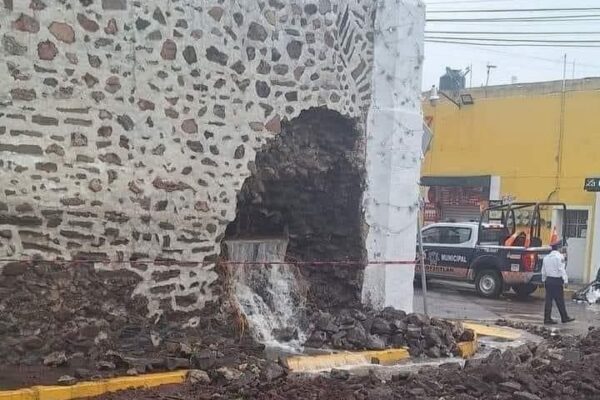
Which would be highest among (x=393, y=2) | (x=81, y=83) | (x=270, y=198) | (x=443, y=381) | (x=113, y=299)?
(x=393, y=2)

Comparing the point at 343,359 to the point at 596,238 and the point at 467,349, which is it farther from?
the point at 596,238

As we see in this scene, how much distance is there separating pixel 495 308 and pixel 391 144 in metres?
8.46

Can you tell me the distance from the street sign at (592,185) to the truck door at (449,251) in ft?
14.5

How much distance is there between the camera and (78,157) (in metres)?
7.25

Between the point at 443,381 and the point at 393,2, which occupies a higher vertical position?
the point at 393,2

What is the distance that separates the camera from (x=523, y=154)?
2411 centimetres

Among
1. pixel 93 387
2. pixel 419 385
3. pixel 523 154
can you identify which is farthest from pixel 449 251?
pixel 93 387

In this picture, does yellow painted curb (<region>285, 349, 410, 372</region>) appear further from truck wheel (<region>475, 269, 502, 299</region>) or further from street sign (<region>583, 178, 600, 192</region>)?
street sign (<region>583, 178, 600, 192</region>)

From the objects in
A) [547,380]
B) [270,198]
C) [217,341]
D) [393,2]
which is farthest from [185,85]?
[547,380]

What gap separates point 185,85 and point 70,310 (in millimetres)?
2618

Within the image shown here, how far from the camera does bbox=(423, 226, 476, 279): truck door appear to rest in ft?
65.1

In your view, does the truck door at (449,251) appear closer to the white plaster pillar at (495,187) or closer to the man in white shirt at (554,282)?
the white plaster pillar at (495,187)

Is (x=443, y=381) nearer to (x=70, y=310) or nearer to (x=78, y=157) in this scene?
(x=70, y=310)

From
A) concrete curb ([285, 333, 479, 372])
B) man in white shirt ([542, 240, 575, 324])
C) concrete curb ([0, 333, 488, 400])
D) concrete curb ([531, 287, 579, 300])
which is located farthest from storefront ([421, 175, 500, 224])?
concrete curb ([285, 333, 479, 372])
